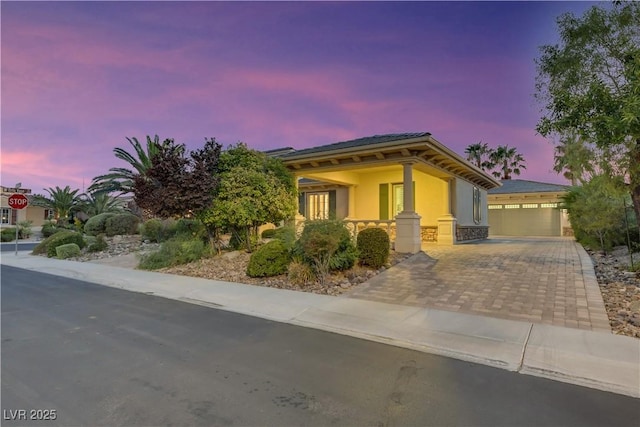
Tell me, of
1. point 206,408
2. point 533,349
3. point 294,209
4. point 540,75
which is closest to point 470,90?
point 540,75

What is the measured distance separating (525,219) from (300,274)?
22.6 m

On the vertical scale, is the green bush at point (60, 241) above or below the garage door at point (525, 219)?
below

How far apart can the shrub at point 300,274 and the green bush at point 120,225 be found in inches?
634

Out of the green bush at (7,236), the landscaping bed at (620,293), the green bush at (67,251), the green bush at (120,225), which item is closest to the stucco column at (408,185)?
the landscaping bed at (620,293)

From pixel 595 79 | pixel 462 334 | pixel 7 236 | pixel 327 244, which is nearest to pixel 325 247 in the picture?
pixel 327 244

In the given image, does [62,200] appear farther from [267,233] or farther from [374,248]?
[374,248]

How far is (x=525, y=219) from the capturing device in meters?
24.8

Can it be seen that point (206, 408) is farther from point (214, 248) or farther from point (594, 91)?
point (214, 248)

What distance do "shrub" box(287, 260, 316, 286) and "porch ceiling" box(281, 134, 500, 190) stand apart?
5.66 metres

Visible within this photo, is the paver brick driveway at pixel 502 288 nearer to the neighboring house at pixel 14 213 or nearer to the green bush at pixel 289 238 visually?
the green bush at pixel 289 238

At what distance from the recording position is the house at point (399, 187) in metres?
12.1

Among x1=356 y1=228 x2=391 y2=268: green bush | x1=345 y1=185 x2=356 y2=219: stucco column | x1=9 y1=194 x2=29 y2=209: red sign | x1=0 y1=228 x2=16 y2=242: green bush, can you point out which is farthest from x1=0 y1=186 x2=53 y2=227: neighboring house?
x1=356 y1=228 x2=391 y2=268: green bush

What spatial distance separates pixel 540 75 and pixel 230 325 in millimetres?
8324

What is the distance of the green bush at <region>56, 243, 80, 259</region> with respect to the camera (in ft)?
48.4
